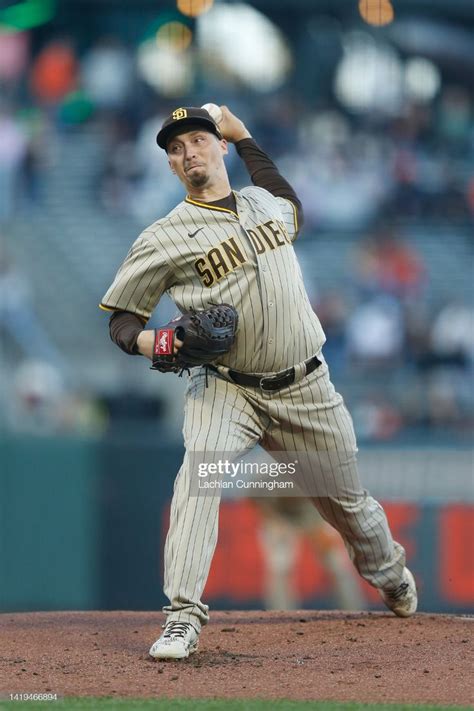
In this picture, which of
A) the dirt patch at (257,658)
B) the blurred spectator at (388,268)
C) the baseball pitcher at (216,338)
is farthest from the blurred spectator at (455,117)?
the baseball pitcher at (216,338)

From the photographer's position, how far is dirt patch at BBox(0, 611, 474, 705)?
134 inches

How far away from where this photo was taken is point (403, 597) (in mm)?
4383

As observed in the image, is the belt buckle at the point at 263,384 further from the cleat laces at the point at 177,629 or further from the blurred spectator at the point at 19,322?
the blurred spectator at the point at 19,322

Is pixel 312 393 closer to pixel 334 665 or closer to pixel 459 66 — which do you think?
pixel 334 665

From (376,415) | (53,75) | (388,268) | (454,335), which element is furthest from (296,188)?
(53,75)

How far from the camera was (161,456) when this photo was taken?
8070 mm

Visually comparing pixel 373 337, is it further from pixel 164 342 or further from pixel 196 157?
pixel 164 342

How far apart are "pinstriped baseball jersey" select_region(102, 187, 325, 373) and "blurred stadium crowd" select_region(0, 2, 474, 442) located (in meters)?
4.53

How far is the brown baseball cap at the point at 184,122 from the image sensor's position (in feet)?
12.6

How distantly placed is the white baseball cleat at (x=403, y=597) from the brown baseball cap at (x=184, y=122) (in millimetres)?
1606

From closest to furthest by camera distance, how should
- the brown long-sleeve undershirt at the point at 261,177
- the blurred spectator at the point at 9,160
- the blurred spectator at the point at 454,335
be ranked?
1. the brown long-sleeve undershirt at the point at 261,177
2. the blurred spectator at the point at 454,335
3. the blurred spectator at the point at 9,160

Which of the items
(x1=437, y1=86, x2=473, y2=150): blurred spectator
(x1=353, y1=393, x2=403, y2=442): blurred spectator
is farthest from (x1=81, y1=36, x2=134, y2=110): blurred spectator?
(x1=353, y1=393, x2=403, y2=442): blurred spectator

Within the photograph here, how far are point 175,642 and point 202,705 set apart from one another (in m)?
0.45

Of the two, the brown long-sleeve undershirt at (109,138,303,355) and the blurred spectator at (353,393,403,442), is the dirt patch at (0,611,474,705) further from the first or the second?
the blurred spectator at (353,393,403,442)
